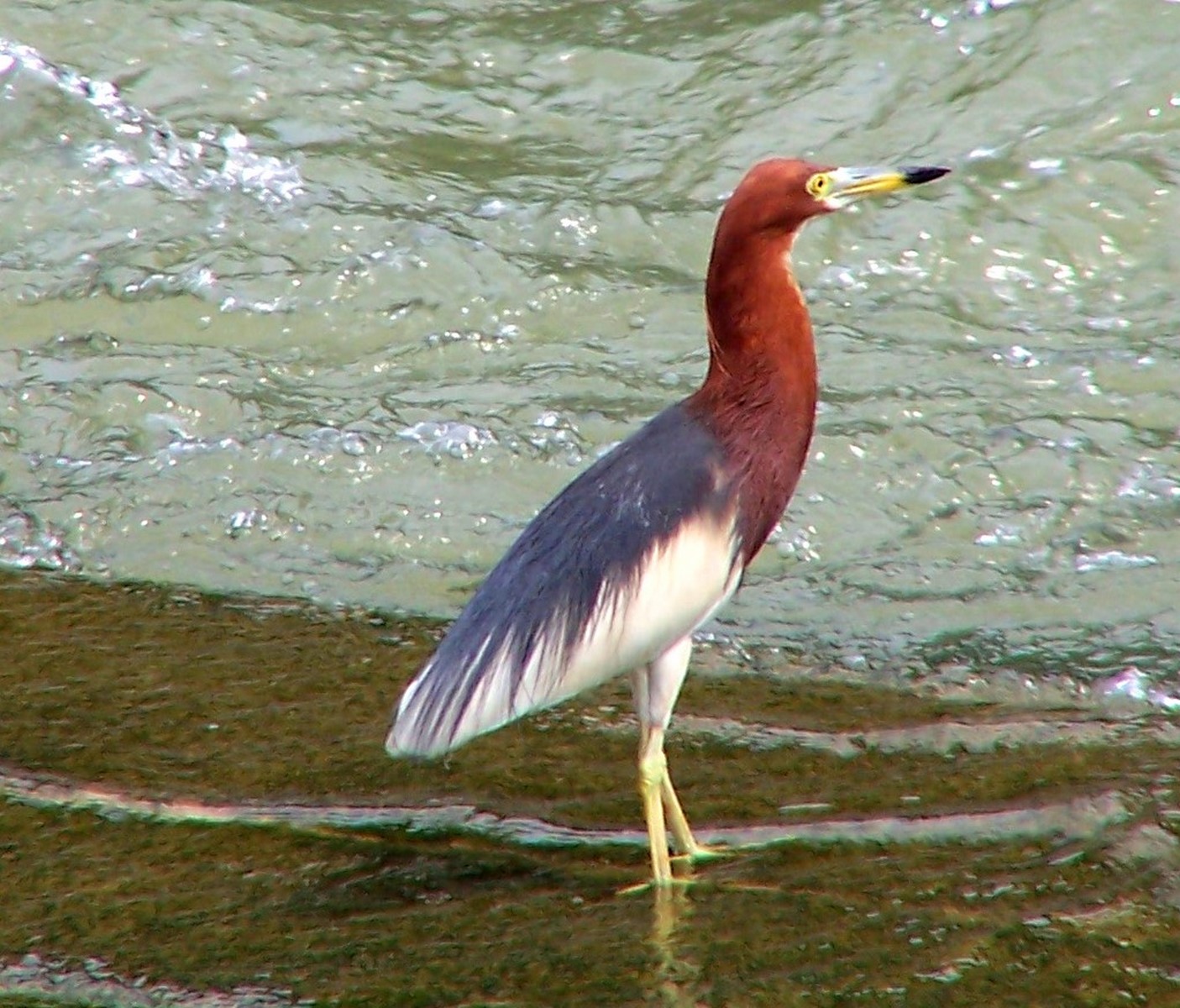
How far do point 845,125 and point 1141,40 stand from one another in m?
1.44

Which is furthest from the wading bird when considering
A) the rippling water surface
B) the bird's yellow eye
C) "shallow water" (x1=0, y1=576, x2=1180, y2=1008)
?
the rippling water surface

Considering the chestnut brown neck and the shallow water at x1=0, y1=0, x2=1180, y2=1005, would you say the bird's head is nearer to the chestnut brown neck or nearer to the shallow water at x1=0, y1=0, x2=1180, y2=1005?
the chestnut brown neck

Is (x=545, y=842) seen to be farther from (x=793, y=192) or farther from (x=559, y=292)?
(x=559, y=292)

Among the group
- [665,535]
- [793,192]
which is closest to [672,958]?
[665,535]

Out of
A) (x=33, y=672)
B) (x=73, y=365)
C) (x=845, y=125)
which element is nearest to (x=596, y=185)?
(x=845, y=125)

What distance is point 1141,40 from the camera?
28.3 ft

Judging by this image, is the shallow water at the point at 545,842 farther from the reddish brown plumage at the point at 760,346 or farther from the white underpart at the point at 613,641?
the reddish brown plumage at the point at 760,346

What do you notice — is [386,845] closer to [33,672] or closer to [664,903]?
[664,903]

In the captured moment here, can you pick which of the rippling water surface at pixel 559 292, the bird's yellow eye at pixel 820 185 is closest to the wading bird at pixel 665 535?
the bird's yellow eye at pixel 820 185

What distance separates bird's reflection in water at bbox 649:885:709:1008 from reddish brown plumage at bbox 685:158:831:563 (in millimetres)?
808

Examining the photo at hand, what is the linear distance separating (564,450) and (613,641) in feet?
8.25

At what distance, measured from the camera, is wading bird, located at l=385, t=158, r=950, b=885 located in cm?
371

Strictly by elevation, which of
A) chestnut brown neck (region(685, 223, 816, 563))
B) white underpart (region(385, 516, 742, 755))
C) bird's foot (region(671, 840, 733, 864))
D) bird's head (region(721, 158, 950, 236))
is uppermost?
bird's head (region(721, 158, 950, 236))

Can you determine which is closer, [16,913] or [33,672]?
[16,913]
